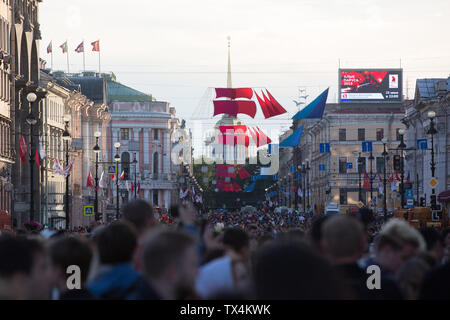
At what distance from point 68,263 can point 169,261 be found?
1.93 m

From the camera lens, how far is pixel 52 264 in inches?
300

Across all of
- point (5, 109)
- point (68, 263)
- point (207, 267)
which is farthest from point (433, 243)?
point (5, 109)

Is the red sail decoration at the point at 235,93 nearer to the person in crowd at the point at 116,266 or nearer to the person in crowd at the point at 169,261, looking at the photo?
the person in crowd at the point at 116,266

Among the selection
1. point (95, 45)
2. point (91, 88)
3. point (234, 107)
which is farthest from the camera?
point (91, 88)

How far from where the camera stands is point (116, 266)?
796 centimetres

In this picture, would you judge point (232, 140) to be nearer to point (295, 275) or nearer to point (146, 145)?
point (146, 145)

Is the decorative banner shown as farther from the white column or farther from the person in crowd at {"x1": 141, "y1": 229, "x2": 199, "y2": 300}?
the white column

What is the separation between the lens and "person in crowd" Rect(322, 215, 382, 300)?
7.38 metres

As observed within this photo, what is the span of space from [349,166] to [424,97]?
69.1 ft

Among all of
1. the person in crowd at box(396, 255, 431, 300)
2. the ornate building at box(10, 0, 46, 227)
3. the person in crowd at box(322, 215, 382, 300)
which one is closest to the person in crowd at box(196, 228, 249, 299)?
the person in crowd at box(322, 215, 382, 300)

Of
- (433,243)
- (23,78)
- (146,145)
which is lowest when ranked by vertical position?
(146,145)

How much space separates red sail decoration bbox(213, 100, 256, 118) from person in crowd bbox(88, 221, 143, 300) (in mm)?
69862

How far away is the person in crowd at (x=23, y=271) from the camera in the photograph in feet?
21.0

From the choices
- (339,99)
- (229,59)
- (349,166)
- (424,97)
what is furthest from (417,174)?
(229,59)
